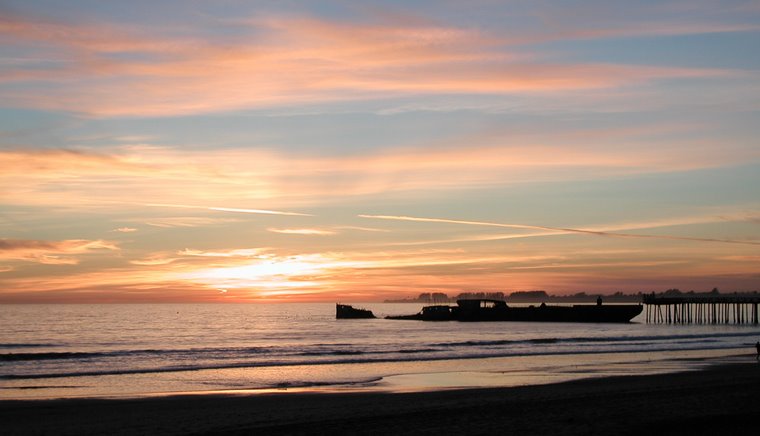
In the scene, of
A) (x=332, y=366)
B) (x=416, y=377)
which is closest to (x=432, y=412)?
(x=416, y=377)

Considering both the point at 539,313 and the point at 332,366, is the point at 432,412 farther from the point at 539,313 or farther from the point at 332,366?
the point at 539,313

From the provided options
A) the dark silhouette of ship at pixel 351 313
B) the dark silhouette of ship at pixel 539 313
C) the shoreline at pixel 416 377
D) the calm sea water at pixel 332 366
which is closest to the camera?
the shoreline at pixel 416 377

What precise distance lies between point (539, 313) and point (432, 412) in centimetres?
9991

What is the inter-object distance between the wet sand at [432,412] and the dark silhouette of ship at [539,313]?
86.0 metres

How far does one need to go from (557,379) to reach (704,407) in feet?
42.9

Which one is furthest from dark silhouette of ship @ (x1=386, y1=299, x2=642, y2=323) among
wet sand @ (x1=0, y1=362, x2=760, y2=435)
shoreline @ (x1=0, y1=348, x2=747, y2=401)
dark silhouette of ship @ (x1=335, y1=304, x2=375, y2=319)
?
wet sand @ (x1=0, y1=362, x2=760, y2=435)

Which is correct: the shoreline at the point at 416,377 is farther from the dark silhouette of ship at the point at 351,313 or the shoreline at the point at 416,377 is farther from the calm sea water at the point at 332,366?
the dark silhouette of ship at the point at 351,313

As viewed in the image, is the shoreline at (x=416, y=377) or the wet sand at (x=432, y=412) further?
the shoreline at (x=416, y=377)

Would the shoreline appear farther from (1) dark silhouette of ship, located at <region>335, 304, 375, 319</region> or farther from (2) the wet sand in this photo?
(1) dark silhouette of ship, located at <region>335, 304, 375, 319</region>

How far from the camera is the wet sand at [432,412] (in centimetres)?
1917

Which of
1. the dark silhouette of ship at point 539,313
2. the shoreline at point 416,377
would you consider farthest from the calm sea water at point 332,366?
the dark silhouette of ship at point 539,313

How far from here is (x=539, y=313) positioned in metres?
119

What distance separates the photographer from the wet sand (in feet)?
62.9

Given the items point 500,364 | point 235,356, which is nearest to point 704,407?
point 500,364
